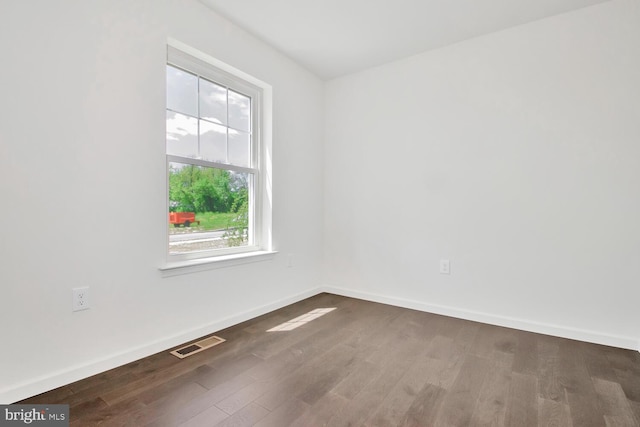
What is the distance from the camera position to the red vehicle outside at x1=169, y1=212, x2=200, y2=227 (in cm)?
243

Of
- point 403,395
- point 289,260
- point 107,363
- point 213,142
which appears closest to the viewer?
point 403,395

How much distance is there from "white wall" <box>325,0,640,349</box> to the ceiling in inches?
7.2

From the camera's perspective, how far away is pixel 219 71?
2.72m

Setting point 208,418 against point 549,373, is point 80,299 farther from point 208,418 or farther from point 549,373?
point 549,373

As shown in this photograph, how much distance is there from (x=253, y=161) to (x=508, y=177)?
7.28 ft

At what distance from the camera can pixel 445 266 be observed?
3061 millimetres

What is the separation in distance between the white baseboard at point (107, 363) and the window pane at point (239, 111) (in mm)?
1639

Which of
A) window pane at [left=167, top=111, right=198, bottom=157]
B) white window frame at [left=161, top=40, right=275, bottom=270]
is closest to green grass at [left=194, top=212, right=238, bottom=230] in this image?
white window frame at [left=161, top=40, right=275, bottom=270]

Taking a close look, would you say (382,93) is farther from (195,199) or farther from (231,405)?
(231,405)

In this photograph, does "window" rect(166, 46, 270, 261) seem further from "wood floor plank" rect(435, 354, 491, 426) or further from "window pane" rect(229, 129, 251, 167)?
"wood floor plank" rect(435, 354, 491, 426)

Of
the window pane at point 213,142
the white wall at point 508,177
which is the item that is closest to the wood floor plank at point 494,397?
the white wall at point 508,177

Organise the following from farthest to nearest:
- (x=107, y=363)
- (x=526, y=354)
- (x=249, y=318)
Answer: (x=249, y=318)
(x=526, y=354)
(x=107, y=363)

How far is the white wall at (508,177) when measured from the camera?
7.83 feet

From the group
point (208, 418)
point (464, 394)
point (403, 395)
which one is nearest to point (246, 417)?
point (208, 418)
